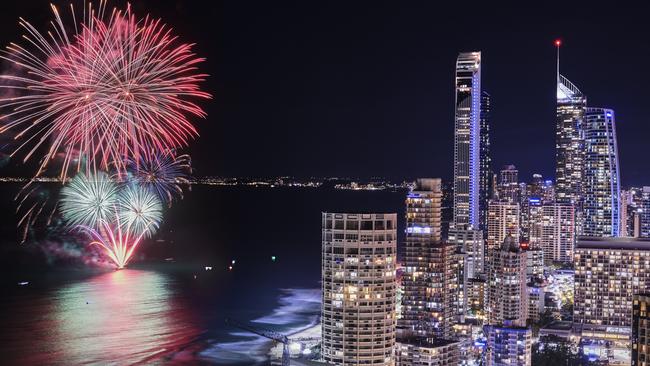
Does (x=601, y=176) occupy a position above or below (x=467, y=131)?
below

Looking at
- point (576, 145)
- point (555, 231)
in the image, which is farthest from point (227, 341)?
point (576, 145)

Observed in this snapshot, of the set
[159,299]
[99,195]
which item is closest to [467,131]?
[159,299]

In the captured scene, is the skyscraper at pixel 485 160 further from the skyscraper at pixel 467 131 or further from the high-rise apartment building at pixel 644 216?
the high-rise apartment building at pixel 644 216

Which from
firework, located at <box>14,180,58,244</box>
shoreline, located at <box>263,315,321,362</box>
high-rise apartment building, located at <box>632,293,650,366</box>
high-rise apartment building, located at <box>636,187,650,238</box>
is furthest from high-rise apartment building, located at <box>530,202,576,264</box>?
high-rise apartment building, located at <box>632,293,650,366</box>

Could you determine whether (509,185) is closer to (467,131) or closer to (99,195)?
(467,131)

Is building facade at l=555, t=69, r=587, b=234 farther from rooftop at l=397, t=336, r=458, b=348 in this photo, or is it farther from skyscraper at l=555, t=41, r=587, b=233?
rooftop at l=397, t=336, r=458, b=348

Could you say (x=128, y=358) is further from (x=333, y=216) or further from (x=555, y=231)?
(x=555, y=231)

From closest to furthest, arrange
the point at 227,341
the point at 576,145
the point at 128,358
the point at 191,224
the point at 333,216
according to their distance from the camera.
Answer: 1. the point at 333,216
2. the point at 128,358
3. the point at 227,341
4. the point at 576,145
5. the point at 191,224
